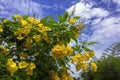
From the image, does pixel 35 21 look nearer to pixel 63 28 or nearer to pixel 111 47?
pixel 63 28

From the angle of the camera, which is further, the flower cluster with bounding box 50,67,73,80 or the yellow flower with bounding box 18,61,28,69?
the flower cluster with bounding box 50,67,73,80

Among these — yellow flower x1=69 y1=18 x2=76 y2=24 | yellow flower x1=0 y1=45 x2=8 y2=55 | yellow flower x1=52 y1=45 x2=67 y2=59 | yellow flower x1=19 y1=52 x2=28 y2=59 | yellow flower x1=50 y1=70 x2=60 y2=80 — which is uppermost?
yellow flower x1=69 y1=18 x2=76 y2=24

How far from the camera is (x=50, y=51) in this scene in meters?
5.34

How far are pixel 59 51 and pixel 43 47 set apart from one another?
14.0 inches

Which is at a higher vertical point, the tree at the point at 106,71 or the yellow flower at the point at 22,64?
the tree at the point at 106,71

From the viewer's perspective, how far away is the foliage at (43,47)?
17.0 ft

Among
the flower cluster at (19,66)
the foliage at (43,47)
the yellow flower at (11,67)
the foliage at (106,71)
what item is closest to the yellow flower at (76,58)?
the foliage at (43,47)

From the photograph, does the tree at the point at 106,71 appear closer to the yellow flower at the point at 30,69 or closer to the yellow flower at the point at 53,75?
the yellow flower at the point at 53,75

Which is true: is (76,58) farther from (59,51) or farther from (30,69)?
(30,69)

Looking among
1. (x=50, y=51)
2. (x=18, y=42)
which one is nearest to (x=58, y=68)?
(x=50, y=51)

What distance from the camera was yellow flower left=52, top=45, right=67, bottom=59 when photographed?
16.6 ft

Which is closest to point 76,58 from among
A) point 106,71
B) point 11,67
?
point 11,67

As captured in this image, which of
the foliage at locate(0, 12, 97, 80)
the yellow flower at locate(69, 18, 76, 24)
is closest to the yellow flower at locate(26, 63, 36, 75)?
A: the foliage at locate(0, 12, 97, 80)

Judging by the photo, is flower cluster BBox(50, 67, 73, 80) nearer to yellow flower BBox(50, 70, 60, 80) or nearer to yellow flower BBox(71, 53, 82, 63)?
yellow flower BBox(50, 70, 60, 80)
